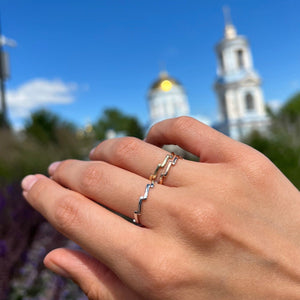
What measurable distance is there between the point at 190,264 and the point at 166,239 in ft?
0.29

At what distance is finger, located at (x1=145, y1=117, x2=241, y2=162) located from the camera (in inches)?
35.6

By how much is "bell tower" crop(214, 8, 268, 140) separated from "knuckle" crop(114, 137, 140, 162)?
34.8m

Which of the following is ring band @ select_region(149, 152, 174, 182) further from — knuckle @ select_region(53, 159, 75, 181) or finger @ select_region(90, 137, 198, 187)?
knuckle @ select_region(53, 159, 75, 181)

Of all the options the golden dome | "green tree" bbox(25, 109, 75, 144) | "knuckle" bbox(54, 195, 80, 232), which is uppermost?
the golden dome

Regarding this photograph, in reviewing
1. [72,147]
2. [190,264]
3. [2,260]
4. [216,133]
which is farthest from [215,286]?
[72,147]

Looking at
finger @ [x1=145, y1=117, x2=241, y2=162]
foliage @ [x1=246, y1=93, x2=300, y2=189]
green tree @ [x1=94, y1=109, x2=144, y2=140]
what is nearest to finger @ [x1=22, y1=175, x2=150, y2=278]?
finger @ [x1=145, y1=117, x2=241, y2=162]

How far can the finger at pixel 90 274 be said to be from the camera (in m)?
0.86

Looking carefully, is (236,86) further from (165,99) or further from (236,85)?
(165,99)

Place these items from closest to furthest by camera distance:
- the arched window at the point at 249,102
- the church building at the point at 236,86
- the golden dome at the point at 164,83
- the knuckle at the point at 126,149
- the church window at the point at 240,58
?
the knuckle at the point at 126,149 < the church building at the point at 236,86 < the arched window at the point at 249,102 < the church window at the point at 240,58 < the golden dome at the point at 164,83

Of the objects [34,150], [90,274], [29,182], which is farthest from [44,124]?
[90,274]

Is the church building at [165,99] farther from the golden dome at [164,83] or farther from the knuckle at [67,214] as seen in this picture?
the knuckle at [67,214]

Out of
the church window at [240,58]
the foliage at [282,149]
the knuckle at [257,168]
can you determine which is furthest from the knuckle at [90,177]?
the church window at [240,58]

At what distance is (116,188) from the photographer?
2.91 feet

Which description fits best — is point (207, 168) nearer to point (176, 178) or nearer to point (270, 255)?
point (176, 178)
